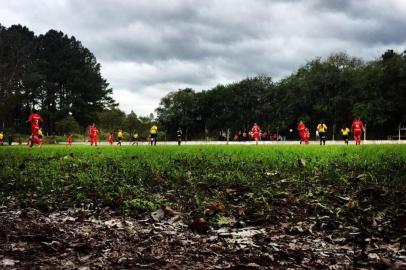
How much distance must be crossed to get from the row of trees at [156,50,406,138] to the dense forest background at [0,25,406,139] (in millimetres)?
142

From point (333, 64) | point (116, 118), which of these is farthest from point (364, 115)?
point (116, 118)

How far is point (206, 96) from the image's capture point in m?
89.2

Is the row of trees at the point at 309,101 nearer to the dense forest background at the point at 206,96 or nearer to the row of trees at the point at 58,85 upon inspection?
the dense forest background at the point at 206,96

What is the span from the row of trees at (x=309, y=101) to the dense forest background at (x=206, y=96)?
0.14 meters

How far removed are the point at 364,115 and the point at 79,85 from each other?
57.6 meters

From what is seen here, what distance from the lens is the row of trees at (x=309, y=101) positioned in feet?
204

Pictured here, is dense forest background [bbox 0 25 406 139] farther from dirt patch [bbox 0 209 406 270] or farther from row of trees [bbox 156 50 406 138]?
dirt patch [bbox 0 209 406 270]

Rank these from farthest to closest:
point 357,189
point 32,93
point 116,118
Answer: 1. point 32,93
2. point 116,118
3. point 357,189

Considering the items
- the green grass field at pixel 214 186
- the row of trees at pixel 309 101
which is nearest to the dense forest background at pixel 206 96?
the row of trees at pixel 309 101

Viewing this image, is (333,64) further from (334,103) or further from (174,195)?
(174,195)

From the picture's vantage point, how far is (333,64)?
74500mm

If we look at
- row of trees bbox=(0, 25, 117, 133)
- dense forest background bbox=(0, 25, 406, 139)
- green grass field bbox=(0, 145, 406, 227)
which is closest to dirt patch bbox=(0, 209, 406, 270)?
green grass field bbox=(0, 145, 406, 227)

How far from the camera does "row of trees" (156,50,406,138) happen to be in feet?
204

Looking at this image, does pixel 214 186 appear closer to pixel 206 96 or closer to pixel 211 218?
pixel 211 218
